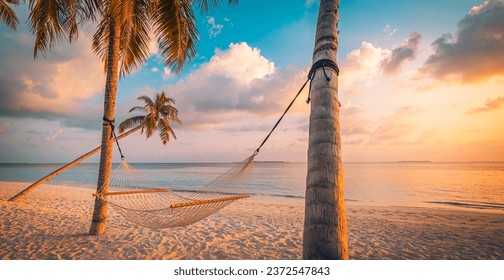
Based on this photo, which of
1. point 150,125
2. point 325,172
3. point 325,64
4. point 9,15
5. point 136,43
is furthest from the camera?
point 150,125

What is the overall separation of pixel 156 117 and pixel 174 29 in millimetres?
6260

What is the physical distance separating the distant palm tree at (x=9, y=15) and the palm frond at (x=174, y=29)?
173 inches

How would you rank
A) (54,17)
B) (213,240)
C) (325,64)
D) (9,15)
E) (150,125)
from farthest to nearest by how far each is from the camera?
(150,125) < (9,15) < (213,240) < (54,17) < (325,64)

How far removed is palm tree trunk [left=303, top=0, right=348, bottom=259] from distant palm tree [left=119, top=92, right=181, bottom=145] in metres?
8.31

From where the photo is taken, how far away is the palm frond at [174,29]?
332 cm

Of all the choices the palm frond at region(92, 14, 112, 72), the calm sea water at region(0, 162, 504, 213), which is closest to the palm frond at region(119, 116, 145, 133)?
the calm sea water at region(0, 162, 504, 213)

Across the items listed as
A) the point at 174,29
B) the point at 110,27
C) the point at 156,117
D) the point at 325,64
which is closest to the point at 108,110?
the point at 110,27

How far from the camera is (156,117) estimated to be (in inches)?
352

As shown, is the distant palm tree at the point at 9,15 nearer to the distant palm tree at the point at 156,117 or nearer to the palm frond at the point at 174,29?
the distant palm tree at the point at 156,117

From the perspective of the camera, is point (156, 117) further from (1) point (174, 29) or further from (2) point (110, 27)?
(1) point (174, 29)

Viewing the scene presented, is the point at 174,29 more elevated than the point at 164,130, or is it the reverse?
the point at 174,29

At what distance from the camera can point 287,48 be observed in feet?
10.6
